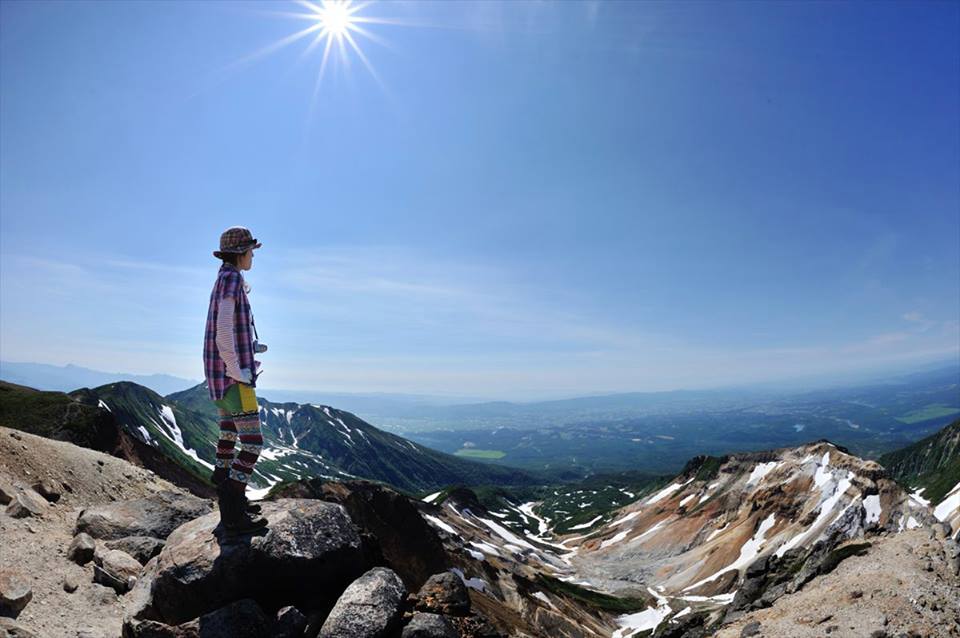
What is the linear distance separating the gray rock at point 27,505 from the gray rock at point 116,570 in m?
3.11

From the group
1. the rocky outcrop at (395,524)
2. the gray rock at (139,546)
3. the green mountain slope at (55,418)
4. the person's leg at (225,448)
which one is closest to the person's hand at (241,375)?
the person's leg at (225,448)

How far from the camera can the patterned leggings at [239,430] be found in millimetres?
10625

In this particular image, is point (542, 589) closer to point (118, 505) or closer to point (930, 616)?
point (930, 616)

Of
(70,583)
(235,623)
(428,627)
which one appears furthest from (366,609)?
(70,583)

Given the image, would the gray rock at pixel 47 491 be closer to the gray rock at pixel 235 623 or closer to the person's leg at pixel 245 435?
the person's leg at pixel 245 435

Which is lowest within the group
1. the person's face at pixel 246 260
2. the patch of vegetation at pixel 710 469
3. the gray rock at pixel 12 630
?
the patch of vegetation at pixel 710 469

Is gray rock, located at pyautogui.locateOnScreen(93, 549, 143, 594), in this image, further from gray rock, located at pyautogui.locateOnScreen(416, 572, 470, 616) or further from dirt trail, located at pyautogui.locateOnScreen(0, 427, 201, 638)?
gray rock, located at pyautogui.locateOnScreen(416, 572, 470, 616)

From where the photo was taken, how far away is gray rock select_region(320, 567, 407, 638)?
30.3 ft

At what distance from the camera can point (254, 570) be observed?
9977mm

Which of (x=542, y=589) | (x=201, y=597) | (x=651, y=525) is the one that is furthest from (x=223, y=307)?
(x=651, y=525)

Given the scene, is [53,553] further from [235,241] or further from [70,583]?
[235,241]

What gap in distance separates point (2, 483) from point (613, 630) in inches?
3273

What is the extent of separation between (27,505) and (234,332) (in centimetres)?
1005

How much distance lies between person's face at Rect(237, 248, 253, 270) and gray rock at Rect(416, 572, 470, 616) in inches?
342
